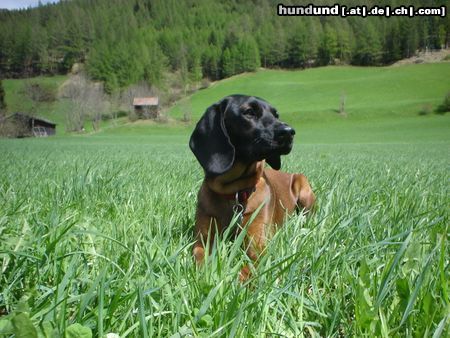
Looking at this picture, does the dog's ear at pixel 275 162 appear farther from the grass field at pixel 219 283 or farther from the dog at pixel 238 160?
the grass field at pixel 219 283

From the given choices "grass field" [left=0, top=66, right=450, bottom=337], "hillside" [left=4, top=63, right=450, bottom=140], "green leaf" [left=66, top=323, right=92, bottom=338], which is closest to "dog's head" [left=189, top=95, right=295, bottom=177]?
"grass field" [left=0, top=66, right=450, bottom=337]

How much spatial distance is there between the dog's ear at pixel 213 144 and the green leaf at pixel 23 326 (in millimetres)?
1751

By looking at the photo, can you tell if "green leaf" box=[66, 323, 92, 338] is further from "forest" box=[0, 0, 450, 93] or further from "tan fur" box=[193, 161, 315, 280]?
"forest" box=[0, 0, 450, 93]

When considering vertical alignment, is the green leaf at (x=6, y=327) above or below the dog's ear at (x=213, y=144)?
below

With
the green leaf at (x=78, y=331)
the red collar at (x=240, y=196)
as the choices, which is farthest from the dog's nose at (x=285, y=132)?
the green leaf at (x=78, y=331)

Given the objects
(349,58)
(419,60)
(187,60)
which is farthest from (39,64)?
(419,60)

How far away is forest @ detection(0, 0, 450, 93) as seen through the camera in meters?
99.9

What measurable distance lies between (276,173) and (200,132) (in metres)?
1.33

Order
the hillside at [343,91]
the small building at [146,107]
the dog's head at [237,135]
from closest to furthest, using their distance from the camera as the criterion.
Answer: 1. the dog's head at [237,135]
2. the hillside at [343,91]
3. the small building at [146,107]

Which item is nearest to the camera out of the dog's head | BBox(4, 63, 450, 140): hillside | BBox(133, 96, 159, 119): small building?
the dog's head

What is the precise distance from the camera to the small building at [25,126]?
168 feet

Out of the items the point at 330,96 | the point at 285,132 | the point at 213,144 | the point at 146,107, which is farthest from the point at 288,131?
the point at 146,107

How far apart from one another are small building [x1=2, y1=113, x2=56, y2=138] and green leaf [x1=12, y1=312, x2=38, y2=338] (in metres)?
56.3

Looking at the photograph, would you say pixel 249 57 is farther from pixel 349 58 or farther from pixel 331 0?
pixel 331 0
